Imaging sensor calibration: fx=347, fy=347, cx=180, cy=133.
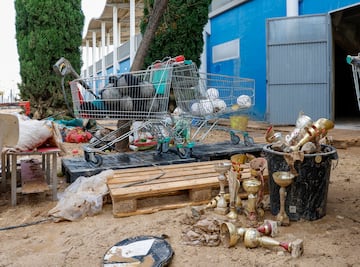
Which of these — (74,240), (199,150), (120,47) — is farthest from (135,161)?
(120,47)

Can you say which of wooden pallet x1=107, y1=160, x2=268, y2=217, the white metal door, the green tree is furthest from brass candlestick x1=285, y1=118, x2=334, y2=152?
the green tree

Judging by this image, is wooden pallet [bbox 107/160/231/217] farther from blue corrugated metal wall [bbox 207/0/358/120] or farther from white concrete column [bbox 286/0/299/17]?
blue corrugated metal wall [bbox 207/0/358/120]

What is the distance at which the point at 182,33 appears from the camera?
9.30m

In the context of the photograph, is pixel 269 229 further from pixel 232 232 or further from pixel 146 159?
pixel 146 159

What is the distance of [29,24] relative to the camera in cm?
1025

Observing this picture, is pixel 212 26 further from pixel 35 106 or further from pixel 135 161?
pixel 135 161

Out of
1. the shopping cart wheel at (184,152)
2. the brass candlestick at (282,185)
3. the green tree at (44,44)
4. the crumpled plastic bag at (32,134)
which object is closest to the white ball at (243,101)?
the shopping cart wheel at (184,152)

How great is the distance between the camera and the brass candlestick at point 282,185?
2.38 metres

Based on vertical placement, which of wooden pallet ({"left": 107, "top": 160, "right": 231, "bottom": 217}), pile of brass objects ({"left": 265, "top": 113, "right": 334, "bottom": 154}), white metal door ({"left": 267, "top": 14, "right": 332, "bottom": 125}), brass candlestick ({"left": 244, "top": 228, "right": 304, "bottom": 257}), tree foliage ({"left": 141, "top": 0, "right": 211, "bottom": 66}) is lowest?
brass candlestick ({"left": 244, "top": 228, "right": 304, "bottom": 257})

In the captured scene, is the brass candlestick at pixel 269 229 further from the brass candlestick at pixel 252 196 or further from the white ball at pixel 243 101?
the white ball at pixel 243 101

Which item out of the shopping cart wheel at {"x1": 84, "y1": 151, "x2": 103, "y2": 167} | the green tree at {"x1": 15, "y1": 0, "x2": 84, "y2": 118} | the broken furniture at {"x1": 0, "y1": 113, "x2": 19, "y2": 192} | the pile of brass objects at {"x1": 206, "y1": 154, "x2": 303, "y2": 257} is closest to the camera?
the pile of brass objects at {"x1": 206, "y1": 154, "x2": 303, "y2": 257}

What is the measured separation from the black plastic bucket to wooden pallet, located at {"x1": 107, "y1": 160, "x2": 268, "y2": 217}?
0.65 meters

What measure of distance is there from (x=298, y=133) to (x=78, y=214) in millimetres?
1847

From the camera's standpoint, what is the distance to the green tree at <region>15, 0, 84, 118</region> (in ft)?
33.0
